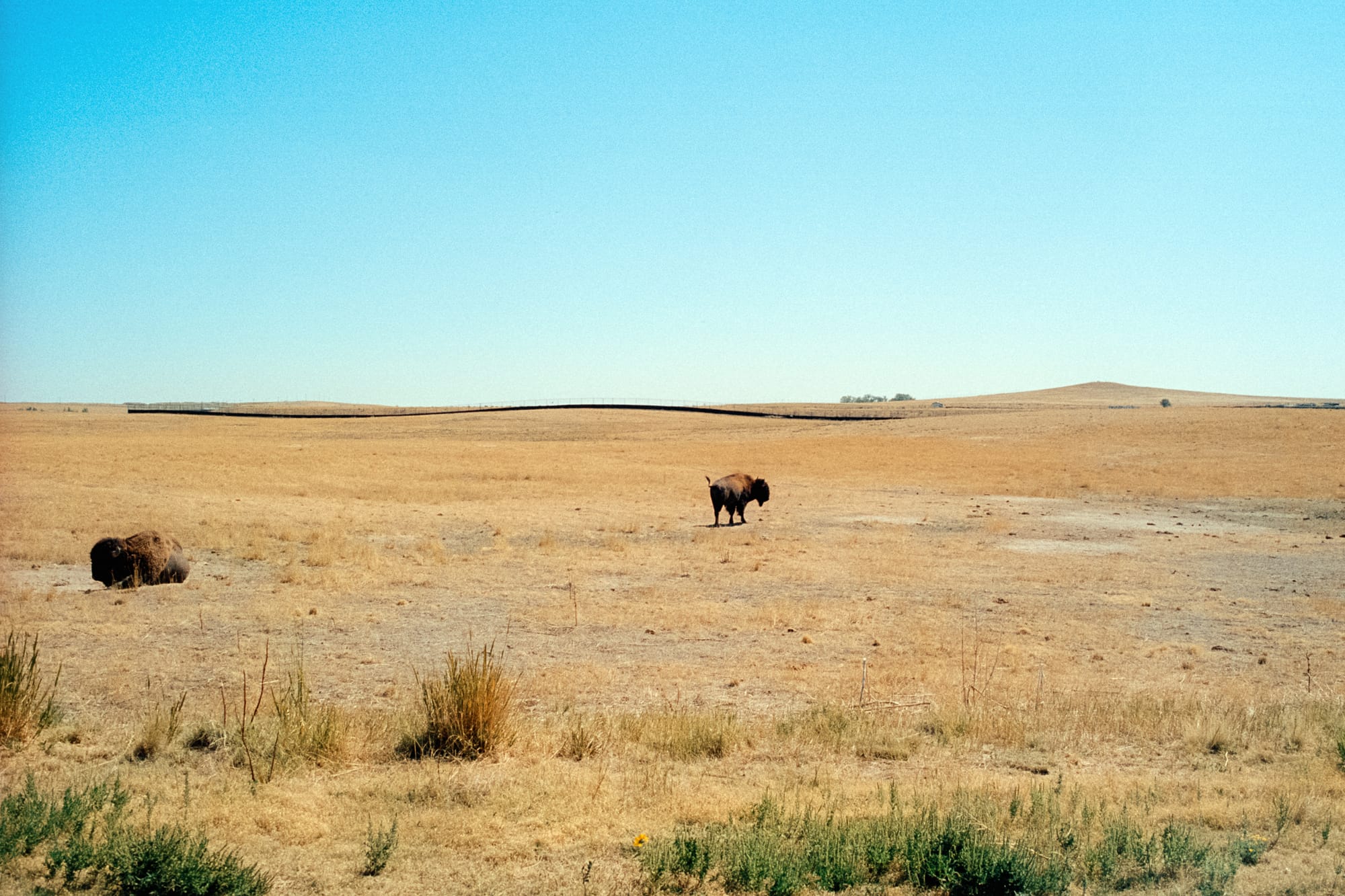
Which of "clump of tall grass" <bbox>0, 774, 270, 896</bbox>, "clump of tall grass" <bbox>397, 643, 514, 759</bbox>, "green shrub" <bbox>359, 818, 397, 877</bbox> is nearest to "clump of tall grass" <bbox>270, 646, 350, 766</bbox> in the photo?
"clump of tall grass" <bbox>397, 643, 514, 759</bbox>

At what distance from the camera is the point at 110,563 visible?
16453mm

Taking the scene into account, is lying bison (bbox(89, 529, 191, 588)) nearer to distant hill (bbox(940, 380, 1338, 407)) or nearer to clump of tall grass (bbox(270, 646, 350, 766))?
clump of tall grass (bbox(270, 646, 350, 766))

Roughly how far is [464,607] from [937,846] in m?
11.5

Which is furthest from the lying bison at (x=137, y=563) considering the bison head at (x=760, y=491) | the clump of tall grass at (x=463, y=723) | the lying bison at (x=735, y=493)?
the bison head at (x=760, y=491)

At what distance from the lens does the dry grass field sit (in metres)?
6.24

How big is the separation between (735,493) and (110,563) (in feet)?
53.5

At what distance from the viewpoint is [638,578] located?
752 inches

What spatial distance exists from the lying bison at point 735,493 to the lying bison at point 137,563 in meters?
14.4

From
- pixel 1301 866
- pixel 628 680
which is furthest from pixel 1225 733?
pixel 628 680

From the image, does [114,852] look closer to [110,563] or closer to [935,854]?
[935,854]

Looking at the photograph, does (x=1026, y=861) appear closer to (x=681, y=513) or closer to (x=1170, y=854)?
(x=1170, y=854)

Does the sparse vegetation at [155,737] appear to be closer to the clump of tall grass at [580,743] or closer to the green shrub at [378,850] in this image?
the green shrub at [378,850]

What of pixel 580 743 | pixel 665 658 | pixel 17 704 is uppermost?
pixel 17 704

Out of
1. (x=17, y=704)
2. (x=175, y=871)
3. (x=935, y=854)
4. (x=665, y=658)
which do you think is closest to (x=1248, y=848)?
(x=935, y=854)
